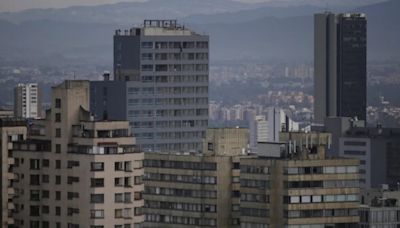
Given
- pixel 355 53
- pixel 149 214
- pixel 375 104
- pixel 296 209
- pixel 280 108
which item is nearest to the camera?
pixel 296 209

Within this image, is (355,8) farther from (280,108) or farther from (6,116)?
(6,116)

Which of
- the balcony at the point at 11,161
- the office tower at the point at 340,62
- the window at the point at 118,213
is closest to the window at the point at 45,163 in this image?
the balcony at the point at 11,161

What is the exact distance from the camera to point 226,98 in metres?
79.6

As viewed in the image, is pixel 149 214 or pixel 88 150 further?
pixel 149 214

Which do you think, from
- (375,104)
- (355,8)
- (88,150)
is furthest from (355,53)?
(88,150)

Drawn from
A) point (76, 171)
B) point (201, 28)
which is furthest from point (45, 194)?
point (201, 28)

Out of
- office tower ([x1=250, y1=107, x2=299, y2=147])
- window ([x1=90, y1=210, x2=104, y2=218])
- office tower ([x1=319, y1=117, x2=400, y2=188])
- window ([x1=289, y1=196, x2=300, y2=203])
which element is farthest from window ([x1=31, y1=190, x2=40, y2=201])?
office tower ([x1=319, y1=117, x2=400, y2=188])

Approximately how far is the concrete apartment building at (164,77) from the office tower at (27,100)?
622cm

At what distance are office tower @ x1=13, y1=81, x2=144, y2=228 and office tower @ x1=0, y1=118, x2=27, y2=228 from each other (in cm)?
24

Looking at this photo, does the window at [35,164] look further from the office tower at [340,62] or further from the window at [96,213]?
the office tower at [340,62]

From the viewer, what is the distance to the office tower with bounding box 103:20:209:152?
7244 cm

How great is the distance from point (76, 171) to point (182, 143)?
1121 inches

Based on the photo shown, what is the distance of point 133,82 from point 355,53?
21299mm

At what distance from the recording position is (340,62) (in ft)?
303
